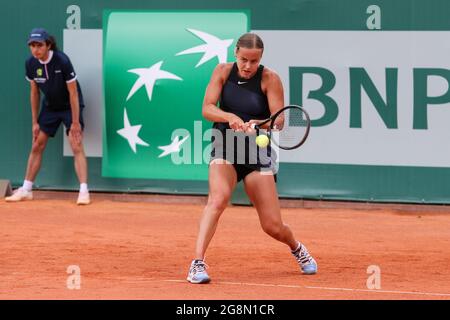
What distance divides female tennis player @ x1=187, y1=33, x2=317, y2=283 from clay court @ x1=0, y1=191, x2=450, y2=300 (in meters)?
0.40

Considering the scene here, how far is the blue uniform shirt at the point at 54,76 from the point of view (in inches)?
495

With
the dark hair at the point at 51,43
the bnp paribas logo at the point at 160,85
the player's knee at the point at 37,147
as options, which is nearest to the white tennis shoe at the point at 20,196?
the player's knee at the point at 37,147

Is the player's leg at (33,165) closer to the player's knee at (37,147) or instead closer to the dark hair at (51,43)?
the player's knee at (37,147)

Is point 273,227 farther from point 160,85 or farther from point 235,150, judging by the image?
point 160,85

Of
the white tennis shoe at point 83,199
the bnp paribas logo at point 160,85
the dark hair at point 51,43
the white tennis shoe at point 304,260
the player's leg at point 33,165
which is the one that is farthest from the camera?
the player's leg at point 33,165

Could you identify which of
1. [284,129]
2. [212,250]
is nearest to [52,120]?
[212,250]

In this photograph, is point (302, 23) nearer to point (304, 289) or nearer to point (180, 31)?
point (180, 31)

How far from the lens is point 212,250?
32.2 feet

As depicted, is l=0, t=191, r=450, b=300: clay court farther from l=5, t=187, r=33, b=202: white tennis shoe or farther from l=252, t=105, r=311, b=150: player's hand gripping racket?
l=252, t=105, r=311, b=150: player's hand gripping racket

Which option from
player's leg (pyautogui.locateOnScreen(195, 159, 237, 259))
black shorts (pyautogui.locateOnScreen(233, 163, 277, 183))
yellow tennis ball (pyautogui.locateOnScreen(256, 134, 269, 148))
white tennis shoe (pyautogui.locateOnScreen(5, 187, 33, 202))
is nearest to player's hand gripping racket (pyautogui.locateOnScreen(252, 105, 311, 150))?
yellow tennis ball (pyautogui.locateOnScreen(256, 134, 269, 148))

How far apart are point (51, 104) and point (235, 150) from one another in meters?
5.26

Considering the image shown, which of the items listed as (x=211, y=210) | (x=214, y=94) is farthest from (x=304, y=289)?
(x=214, y=94)

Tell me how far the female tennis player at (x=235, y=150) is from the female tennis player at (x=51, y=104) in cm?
480

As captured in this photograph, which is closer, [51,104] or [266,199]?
[266,199]
